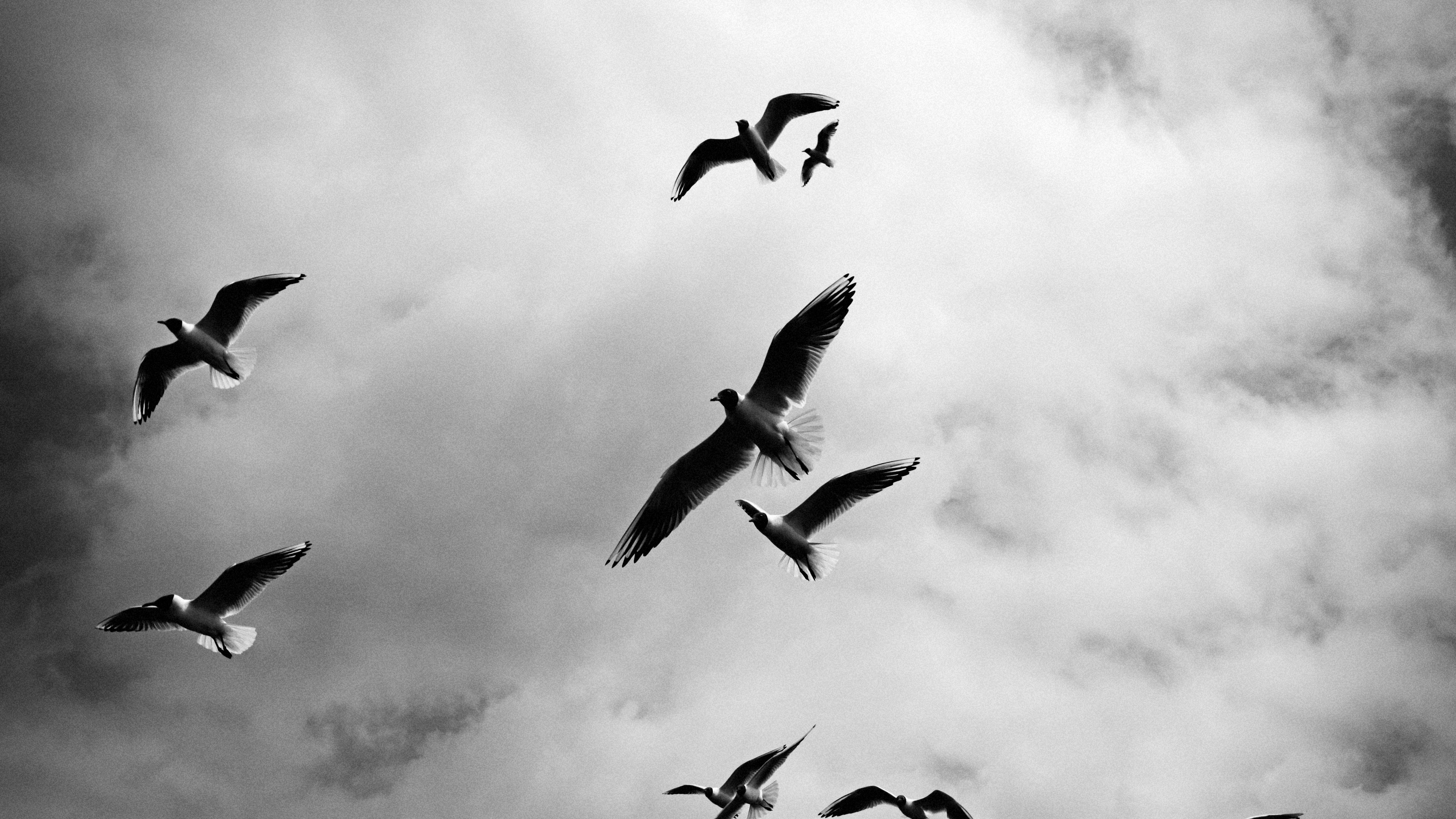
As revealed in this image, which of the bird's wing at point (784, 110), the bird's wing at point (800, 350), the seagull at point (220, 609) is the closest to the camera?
the bird's wing at point (800, 350)

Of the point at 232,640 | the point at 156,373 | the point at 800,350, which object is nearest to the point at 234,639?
the point at 232,640

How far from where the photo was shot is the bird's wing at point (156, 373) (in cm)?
1983

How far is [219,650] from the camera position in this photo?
17.6m

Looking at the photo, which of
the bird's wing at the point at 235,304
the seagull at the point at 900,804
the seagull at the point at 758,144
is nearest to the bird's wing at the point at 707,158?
the seagull at the point at 758,144

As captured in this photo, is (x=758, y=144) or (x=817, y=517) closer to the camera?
(x=817, y=517)

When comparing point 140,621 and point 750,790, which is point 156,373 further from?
point 750,790

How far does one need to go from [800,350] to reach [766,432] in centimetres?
107

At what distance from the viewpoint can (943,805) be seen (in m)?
19.2

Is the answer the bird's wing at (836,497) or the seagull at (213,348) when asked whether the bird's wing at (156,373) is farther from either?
the bird's wing at (836,497)

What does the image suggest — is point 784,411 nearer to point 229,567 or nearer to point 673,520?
point 673,520

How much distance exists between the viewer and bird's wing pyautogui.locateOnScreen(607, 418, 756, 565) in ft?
47.1

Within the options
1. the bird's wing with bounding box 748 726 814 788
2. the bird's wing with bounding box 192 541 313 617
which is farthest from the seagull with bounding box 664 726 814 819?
the bird's wing with bounding box 192 541 313 617

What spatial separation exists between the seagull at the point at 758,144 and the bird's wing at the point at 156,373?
9353mm

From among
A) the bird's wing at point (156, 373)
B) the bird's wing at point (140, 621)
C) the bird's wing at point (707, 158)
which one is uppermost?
the bird's wing at point (707, 158)
